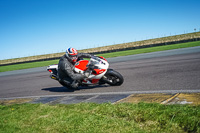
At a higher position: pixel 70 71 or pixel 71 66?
pixel 71 66

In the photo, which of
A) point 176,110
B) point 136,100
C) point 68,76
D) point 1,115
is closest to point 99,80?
point 68,76

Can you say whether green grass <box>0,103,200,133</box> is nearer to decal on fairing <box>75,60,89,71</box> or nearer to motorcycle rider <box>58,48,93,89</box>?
motorcycle rider <box>58,48,93,89</box>

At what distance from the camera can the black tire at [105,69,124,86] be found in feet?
24.1

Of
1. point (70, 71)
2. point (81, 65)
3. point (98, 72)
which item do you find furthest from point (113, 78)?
point (70, 71)

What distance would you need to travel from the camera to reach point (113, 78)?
7.52m

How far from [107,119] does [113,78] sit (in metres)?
3.84

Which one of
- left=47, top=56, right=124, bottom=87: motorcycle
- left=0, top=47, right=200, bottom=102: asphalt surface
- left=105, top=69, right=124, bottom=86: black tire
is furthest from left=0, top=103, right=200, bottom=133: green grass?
left=105, top=69, right=124, bottom=86: black tire

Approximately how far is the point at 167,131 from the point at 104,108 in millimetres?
1690

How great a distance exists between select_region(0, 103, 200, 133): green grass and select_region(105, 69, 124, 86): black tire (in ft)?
8.78

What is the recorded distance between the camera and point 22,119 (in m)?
4.45

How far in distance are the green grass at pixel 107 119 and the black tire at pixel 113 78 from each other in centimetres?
267

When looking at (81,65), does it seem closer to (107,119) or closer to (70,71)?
(70,71)

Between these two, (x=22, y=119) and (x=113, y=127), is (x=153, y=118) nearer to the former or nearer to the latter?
(x=113, y=127)

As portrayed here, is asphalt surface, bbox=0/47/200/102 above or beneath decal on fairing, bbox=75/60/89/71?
beneath
